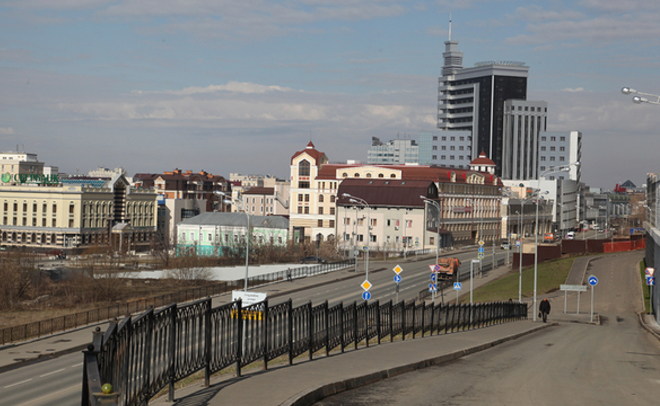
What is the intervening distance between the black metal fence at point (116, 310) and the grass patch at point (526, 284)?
68.9 feet

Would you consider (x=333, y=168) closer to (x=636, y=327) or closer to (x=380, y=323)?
(x=636, y=327)

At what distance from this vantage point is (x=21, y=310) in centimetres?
6231

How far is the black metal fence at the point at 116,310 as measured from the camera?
139ft

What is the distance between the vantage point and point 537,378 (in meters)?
15.1

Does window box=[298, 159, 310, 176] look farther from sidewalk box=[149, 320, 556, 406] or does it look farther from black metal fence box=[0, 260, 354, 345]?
sidewalk box=[149, 320, 556, 406]

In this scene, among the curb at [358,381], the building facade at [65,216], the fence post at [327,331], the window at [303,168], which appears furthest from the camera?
the building facade at [65,216]

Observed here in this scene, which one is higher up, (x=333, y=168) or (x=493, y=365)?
(x=333, y=168)

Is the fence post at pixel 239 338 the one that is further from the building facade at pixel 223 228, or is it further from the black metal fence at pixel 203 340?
the building facade at pixel 223 228

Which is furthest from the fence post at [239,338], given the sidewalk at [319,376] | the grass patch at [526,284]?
the grass patch at [526,284]

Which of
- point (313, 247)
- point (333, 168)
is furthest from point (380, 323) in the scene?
point (333, 168)

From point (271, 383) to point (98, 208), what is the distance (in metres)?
134

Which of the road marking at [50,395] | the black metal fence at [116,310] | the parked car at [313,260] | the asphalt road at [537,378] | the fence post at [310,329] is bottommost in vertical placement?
the black metal fence at [116,310]

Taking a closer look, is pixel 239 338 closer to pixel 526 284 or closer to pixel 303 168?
pixel 526 284

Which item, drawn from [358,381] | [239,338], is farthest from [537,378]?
[239,338]
